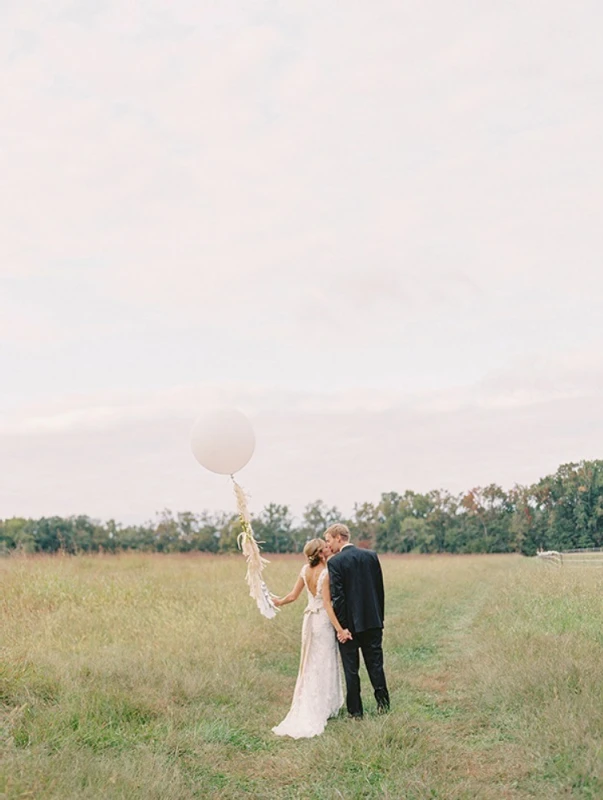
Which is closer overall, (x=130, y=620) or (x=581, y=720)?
(x=581, y=720)

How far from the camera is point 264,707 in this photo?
8.04 metres

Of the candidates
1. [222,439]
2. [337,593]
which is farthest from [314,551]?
[222,439]

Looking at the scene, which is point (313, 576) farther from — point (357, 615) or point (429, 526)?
point (429, 526)

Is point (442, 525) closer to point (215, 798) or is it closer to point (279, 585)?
point (279, 585)

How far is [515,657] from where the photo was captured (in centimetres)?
894

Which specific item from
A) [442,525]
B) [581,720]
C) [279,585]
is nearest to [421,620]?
[279,585]

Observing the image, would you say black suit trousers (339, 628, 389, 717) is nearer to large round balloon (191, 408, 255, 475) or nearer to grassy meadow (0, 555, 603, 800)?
grassy meadow (0, 555, 603, 800)

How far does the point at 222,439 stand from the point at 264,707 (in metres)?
2.83

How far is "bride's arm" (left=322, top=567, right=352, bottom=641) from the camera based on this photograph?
301 inches

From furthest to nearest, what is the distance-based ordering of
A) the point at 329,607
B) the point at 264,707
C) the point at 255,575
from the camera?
the point at 255,575, the point at 264,707, the point at 329,607

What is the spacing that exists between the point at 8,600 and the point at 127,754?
845 cm

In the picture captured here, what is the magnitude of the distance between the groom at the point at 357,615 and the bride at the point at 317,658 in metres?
0.15

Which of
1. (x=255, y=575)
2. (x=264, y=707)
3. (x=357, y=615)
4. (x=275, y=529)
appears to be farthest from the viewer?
(x=275, y=529)

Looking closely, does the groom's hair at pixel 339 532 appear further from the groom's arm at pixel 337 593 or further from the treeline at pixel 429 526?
the treeline at pixel 429 526
